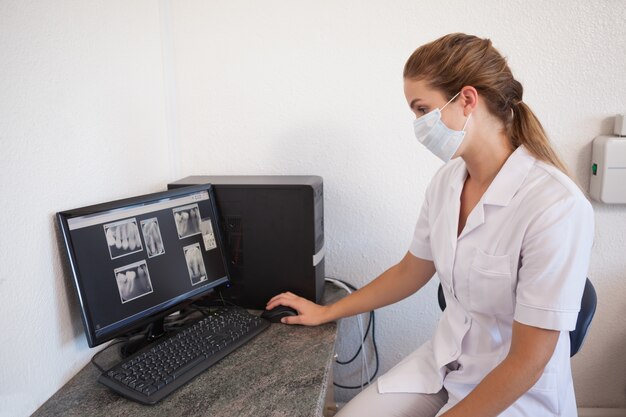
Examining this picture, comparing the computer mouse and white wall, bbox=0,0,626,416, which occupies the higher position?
white wall, bbox=0,0,626,416

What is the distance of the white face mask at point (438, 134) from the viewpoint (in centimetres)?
96

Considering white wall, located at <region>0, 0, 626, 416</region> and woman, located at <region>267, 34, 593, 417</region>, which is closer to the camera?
woman, located at <region>267, 34, 593, 417</region>

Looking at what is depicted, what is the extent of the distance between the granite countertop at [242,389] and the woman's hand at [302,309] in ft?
0.26

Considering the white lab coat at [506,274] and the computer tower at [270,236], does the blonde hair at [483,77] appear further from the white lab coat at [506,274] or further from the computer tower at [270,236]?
the computer tower at [270,236]

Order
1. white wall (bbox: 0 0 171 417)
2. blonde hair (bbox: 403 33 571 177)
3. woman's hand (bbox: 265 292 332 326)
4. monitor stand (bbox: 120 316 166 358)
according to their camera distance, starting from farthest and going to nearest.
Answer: woman's hand (bbox: 265 292 332 326)
monitor stand (bbox: 120 316 166 358)
blonde hair (bbox: 403 33 571 177)
white wall (bbox: 0 0 171 417)

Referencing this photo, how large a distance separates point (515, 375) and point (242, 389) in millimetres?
550

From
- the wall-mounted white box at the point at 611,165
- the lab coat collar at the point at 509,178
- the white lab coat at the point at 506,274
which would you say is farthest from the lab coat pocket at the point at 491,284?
the wall-mounted white box at the point at 611,165

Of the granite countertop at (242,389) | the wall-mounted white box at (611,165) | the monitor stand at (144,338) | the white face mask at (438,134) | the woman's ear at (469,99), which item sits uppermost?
the woman's ear at (469,99)

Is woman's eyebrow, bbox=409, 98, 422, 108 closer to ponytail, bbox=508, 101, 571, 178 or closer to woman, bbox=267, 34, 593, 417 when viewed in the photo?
woman, bbox=267, 34, 593, 417

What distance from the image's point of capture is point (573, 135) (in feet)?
4.33

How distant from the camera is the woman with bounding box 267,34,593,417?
2.72 ft

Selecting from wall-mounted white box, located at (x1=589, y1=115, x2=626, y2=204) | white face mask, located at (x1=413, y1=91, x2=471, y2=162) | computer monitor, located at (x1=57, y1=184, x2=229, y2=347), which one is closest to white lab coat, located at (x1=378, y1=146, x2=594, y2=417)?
white face mask, located at (x1=413, y1=91, x2=471, y2=162)

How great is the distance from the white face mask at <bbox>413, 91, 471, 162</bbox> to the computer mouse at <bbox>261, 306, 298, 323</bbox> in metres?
0.57

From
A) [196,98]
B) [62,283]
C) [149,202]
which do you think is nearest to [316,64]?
[196,98]
